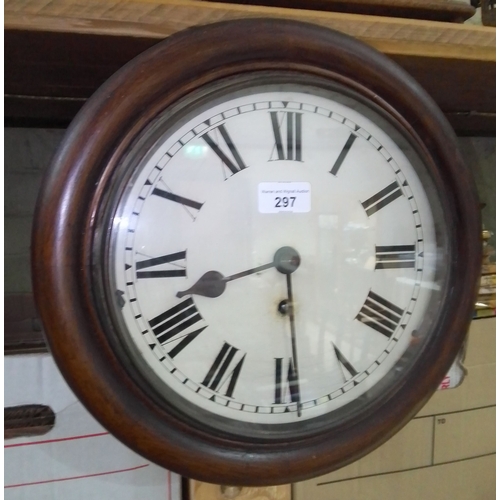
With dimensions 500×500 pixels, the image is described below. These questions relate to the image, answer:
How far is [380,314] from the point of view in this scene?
512mm

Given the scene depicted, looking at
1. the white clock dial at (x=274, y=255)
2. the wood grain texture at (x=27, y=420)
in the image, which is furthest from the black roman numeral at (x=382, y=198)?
the wood grain texture at (x=27, y=420)

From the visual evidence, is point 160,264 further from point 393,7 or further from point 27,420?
point 393,7

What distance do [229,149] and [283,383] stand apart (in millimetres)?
237

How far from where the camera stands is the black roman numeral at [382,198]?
505mm

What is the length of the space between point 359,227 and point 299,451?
0.75 ft

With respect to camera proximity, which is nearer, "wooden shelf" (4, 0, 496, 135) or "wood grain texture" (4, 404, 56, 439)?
"wooden shelf" (4, 0, 496, 135)

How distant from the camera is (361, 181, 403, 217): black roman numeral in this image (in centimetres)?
50

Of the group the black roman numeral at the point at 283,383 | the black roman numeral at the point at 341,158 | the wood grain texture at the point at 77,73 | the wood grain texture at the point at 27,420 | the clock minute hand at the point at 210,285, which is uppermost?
the wood grain texture at the point at 77,73

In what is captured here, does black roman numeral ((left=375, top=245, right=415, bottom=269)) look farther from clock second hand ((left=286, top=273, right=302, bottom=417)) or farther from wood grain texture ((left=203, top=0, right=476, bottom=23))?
wood grain texture ((left=203, top=0, right=476, bottom=23))

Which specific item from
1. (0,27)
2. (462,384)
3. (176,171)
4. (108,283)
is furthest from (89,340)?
(462,384)

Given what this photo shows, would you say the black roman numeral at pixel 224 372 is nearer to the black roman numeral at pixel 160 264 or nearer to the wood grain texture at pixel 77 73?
the black roman numeral at pixel 160 264

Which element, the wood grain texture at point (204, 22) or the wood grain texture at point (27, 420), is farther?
the wood grain texture at point (27, 420)

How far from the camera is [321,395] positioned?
1.62 feet

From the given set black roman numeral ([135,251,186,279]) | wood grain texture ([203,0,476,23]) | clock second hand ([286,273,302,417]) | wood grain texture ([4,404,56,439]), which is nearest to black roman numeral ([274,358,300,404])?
clock second hand ([286,273,302,417])
